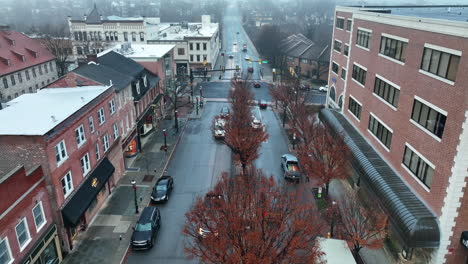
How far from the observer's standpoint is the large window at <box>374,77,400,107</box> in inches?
1099

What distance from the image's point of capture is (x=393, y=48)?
94.1 feet

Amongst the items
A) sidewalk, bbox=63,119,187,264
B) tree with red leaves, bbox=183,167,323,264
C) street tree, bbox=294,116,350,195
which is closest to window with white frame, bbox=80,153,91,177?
sidewalk, bbox=63,119,187,264

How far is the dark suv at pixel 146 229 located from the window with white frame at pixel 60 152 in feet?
24.9

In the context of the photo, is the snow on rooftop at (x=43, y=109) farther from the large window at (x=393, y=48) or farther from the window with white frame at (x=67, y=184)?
the large window at (x=393, y=48)

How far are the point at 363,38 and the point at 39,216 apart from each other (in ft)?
110

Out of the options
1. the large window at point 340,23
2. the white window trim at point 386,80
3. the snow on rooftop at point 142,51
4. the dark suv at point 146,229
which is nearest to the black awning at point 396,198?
the white window trim at point 386,80

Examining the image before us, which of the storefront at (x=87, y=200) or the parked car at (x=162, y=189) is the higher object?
the storefront at (x=87, y=200)

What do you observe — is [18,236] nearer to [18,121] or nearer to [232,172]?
[18,121]

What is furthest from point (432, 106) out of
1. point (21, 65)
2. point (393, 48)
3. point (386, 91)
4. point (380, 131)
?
point (21, 65)

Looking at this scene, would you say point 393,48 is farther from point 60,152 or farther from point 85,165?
point 85,165

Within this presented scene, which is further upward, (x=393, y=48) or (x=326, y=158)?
(x=393, y=48)

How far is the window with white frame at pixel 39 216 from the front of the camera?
2138cm

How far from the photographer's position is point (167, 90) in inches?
2269

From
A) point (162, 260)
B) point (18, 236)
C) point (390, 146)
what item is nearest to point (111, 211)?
point (162, 260)
